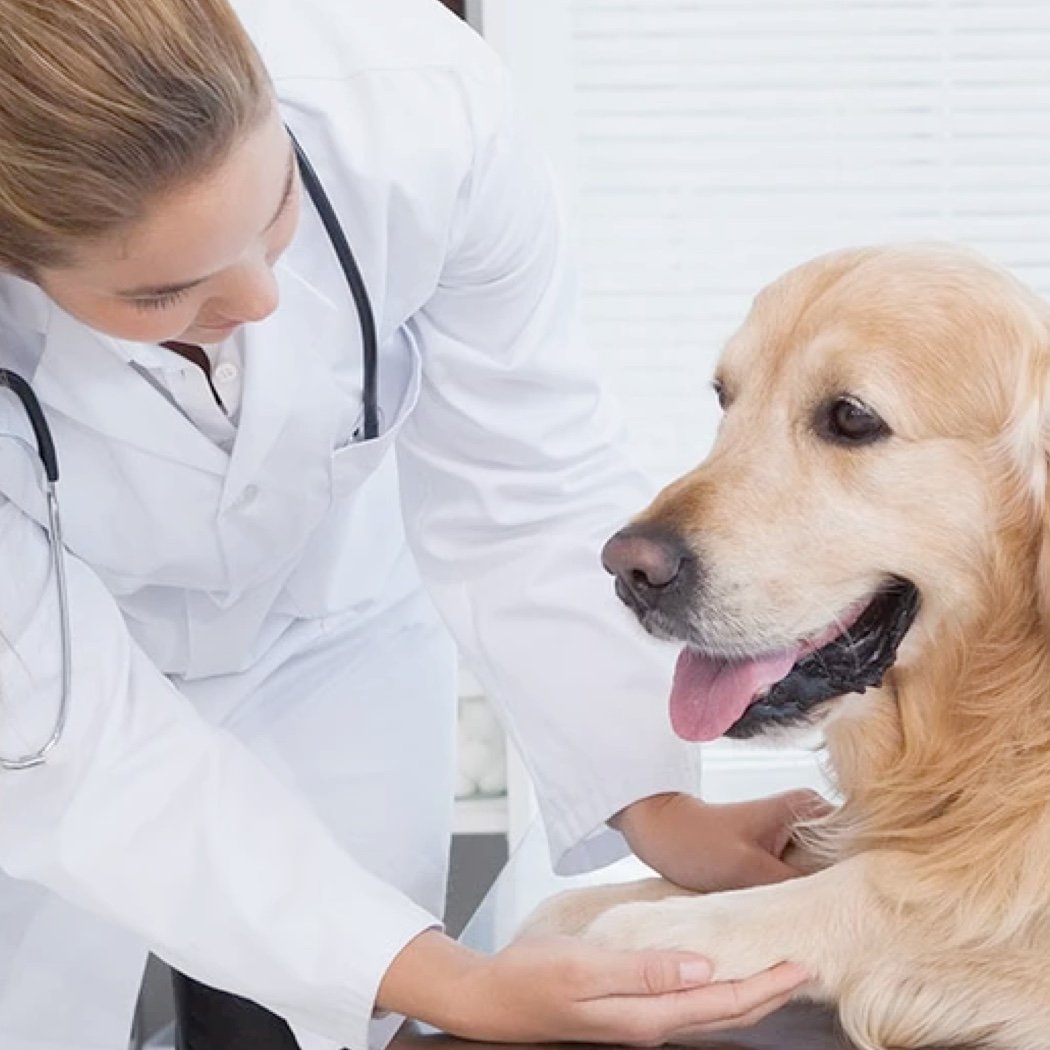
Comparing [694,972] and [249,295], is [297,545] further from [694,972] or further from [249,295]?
[694,972]

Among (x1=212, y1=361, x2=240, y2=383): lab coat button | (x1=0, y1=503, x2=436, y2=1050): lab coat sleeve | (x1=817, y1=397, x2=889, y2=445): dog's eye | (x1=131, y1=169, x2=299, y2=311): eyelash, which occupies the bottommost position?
(x1=0, y1=503, x2=436, y2=1050): lab coat sleeve

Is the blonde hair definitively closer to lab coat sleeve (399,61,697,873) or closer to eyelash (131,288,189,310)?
eyelash (131,288,189,310)

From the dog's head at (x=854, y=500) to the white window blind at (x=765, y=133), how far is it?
152cm

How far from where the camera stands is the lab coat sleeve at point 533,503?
4.93 feet

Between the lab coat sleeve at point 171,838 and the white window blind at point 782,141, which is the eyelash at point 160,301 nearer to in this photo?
the lab coat sleeve at point 171,838

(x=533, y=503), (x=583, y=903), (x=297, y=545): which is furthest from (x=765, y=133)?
(x=583, y=903)

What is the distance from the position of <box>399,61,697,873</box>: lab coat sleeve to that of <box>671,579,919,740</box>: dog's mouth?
15cm

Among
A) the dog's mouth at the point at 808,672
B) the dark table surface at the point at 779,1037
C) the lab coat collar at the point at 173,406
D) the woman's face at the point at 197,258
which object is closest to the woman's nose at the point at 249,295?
the woman's face at the point at 197,258

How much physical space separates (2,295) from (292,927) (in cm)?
51

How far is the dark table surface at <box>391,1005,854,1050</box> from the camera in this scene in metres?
1.13

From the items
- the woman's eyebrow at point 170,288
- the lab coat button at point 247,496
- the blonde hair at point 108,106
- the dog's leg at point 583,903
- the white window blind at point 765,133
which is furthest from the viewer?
the white window blind at point 765,133

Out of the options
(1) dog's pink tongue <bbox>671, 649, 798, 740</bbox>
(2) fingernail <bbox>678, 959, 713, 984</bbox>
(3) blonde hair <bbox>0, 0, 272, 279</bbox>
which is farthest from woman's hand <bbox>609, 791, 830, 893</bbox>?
(3) blonde hair <bbox>0, 0, 272, 279</bbox>

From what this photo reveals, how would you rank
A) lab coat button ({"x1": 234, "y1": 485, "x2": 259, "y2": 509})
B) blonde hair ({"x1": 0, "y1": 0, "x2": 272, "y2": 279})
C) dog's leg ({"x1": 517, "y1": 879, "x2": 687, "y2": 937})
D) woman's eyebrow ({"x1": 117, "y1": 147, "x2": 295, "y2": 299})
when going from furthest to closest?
lab coat button ({"x1": 234, "y1": 485, "x2": 259, "y2": 509}), dog's leg ({"x1": 517, "y1": 879, "x2": 687, "y2": 937}), woman's eyebrow ({"x1": 117, "y1": 147, "x2": 295, "y2": 299}), blonde hair ({"x1": 0, "y1": 0, "x2": 272, "y2": 279})

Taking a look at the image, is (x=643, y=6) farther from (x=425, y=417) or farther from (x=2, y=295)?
(x=2, y=295)
